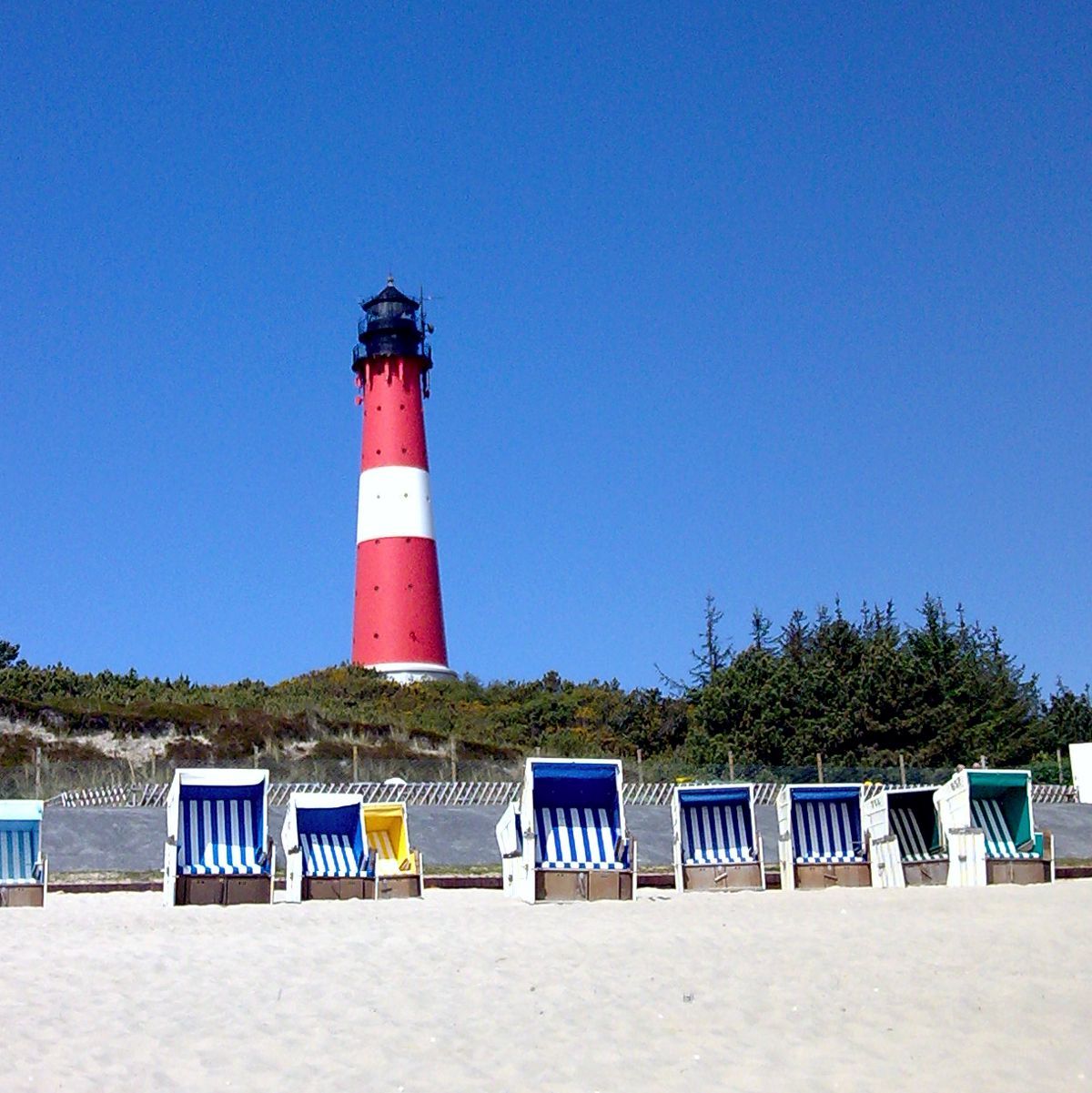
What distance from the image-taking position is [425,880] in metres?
22.2

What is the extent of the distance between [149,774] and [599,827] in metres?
18.1

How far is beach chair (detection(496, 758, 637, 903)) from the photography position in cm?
1788

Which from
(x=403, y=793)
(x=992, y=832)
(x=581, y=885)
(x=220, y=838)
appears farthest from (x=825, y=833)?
(x=403, y=793)

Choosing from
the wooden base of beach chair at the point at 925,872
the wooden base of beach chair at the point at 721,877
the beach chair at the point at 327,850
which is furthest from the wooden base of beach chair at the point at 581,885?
the wooden base of beach chair at the point at 925,872

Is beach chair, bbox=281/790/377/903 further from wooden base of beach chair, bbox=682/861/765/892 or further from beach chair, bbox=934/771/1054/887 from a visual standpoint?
beach chair, bbox=934/771/1054/887

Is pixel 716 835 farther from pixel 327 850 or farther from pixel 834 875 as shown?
pixel 327 850

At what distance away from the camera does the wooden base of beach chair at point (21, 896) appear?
57.0ft

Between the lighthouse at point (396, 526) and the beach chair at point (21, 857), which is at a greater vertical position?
the lighthouse at point (396, 526)

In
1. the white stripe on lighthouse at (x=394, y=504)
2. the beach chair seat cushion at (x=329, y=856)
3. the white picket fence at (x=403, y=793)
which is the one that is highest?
the white stripe on lighthouse at (x=394, y=504)

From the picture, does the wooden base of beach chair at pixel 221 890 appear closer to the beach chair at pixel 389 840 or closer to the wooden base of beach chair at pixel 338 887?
the wooden base of beach chair at pixel 338 887

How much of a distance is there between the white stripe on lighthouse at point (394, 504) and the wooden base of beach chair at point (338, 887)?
32.6 meters

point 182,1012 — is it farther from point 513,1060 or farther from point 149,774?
point 149,774

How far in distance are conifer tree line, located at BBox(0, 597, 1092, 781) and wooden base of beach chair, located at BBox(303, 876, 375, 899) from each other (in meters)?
15.5

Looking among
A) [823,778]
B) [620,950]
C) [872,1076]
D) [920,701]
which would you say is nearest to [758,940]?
[620,950]
